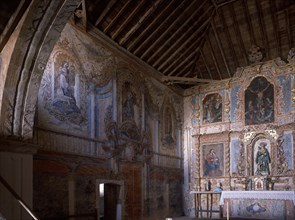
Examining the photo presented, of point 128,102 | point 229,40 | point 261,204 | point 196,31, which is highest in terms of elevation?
point 196,31

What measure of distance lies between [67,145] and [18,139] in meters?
2.46

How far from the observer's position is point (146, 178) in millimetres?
12023

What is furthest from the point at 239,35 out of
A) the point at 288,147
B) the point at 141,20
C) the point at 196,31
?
the point at 288,147

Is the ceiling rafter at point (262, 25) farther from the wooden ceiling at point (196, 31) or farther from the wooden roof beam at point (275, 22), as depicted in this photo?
the wooden roof beam at point (275, 22)

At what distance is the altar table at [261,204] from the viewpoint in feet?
34.7

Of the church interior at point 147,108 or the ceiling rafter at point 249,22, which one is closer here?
the church interior at point 147,108

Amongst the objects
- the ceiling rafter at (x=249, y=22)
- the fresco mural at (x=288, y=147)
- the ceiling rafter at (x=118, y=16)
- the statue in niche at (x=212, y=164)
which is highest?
the ceiling rafter at (x=249, y=22)

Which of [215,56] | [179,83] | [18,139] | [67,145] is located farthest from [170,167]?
[18,139]

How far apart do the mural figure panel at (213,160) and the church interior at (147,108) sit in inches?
1.8

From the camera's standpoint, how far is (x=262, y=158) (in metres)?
13.2

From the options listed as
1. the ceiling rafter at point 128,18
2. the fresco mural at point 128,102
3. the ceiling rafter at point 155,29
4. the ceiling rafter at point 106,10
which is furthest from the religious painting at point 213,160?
the ceiling rafter at point 106,10

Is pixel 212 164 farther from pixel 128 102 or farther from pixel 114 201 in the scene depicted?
pixel 114 201

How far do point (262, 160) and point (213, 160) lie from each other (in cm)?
209

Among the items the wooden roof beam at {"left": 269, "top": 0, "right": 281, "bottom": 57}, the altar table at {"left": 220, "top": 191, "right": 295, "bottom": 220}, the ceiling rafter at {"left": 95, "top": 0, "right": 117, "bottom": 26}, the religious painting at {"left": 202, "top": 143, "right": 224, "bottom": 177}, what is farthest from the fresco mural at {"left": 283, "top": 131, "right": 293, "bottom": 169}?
the ceiling rafter at {"left": 95, "top": 0, "right": 117, "bottom": 26}
